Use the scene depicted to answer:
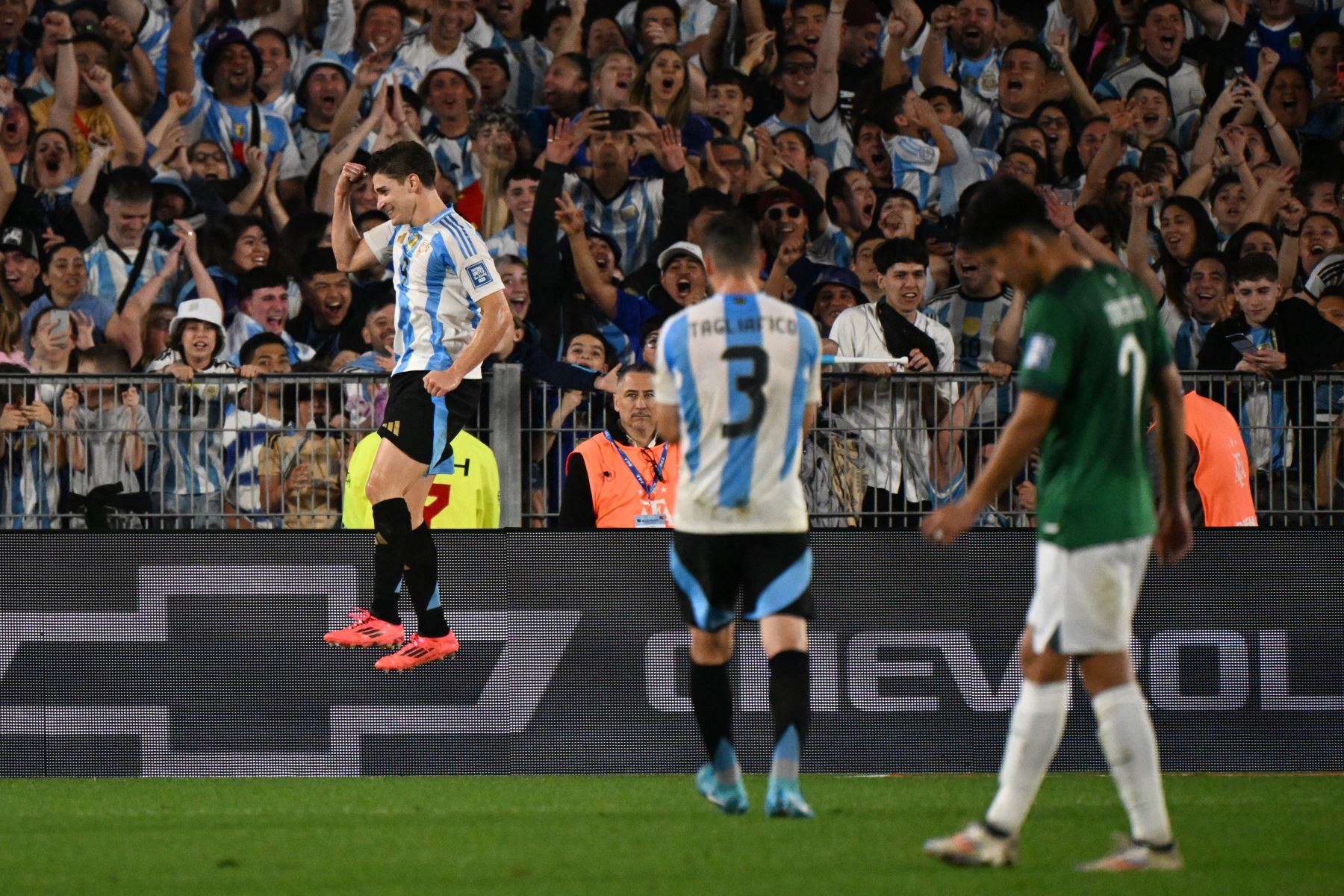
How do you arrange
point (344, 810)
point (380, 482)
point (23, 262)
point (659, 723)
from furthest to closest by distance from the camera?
point (23, 262) < point (659, 723) < point (380, 482) < point (344, 810)

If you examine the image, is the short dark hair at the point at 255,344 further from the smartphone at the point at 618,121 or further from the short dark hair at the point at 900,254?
the short dark hair at the point at 900,254

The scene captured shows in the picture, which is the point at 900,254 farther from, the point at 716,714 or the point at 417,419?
the point at 716,714

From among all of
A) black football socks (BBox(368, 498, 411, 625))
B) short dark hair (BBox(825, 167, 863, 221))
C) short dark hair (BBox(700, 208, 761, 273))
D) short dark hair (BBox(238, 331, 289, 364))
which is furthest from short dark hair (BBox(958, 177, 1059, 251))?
short dark hair (BBox(825, 167, 863, 221))

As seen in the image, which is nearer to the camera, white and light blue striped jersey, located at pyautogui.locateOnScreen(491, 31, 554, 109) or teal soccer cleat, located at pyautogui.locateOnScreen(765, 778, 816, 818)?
teal soccer cleat, located at pyautogui.locateOnScreen(765, 778, 816, 818)

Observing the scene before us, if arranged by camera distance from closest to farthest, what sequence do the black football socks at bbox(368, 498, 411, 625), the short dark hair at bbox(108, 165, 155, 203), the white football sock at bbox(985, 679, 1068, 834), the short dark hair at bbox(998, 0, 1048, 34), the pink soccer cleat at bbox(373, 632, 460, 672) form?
1. the white football sock at bbox(985, 679, 1068, 834)
2. the black football socks at bbox(368, 498, 411, 625)
3. the pink soccer cleat at bbox(373, 632, 460, 672)
4. the short dark hair at bbox(108, 165, 155, 203)
5. the short dark hair at bbox(998, 0, 1048, 34)

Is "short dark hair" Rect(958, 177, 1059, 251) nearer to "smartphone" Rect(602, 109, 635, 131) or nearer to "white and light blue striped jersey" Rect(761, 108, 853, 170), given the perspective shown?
"smartphone" Rect(602, 109, 635, 131)

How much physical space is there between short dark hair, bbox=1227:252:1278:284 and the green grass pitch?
3.88 meters

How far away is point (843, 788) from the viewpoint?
834 centimetres

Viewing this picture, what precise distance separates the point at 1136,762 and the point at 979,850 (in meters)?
0.56

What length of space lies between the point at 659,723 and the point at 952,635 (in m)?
1.68

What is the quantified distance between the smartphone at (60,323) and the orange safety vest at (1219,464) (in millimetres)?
7584

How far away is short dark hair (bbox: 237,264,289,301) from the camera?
1213 cm

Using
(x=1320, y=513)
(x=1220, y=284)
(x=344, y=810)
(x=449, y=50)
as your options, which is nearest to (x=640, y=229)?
(x=449, y=50)

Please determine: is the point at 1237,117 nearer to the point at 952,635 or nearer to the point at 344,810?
the point at 952,635
